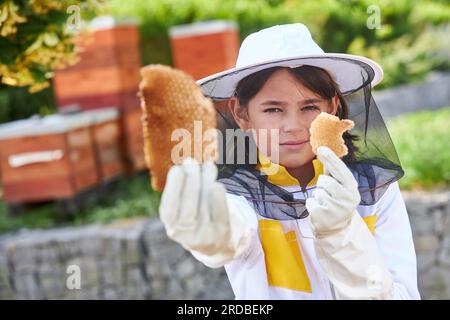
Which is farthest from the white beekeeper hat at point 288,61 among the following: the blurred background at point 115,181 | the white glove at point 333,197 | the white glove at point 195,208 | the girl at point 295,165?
the blurred background at point 115,181

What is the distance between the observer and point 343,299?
1454 mm

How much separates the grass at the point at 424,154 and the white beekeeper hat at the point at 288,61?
113 inches

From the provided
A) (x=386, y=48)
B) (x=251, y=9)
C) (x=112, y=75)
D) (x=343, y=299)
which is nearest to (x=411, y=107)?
(x=386, y=48)

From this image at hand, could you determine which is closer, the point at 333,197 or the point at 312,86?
the point at 333,197

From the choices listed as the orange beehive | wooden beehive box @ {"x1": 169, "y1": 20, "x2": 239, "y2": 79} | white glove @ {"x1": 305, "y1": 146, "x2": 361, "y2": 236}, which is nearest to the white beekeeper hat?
white glove @ {"x1": 305, "y1": 146, "x2": 361, "y2": 236}

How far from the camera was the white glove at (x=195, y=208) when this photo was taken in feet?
3.96

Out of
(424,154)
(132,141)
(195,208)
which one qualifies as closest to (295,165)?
(195,208)

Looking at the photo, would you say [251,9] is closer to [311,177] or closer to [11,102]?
[11,102]

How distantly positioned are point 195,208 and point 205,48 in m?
3.11

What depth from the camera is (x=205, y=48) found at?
167 inches

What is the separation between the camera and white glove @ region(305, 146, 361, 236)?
4.38 feet

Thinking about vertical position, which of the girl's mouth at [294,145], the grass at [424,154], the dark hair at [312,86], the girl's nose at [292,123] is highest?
the dark hair at [312,86]

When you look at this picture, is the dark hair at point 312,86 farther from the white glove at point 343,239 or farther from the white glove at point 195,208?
the white glove at point 195,208

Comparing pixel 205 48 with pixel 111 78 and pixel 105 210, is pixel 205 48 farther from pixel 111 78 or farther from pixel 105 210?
pixel 105 210
